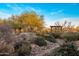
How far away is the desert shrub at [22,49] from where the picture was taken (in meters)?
3.84

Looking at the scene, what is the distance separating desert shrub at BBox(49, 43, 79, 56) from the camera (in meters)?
3.84

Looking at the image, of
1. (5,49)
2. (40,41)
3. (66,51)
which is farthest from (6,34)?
(66,51)

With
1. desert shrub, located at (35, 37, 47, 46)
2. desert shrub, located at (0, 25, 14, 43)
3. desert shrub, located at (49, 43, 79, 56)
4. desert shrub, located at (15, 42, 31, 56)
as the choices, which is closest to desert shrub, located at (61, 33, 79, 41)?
desert shrub, located at (49, 43, 79, 56)

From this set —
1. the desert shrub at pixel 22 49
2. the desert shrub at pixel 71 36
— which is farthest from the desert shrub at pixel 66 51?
the desert shrub at pixel 22 49

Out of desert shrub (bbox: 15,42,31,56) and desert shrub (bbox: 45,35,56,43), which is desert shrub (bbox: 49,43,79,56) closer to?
desert shrub (bbox: 45,35,56,43)

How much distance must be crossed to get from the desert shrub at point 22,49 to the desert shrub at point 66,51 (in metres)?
0.24

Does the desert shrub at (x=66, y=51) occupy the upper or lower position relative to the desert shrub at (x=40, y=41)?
lower

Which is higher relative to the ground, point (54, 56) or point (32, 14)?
point (32, 14)

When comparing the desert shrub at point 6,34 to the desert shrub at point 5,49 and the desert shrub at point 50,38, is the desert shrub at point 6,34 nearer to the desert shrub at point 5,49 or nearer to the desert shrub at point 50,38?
the desert shrub at point 5,49

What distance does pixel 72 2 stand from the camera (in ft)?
12.6

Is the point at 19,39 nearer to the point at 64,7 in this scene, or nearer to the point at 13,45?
the point at 13,45

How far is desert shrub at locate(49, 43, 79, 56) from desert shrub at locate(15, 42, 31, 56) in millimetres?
238

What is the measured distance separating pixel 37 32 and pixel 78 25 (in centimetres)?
43

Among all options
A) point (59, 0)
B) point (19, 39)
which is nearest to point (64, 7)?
point (59, 0)
